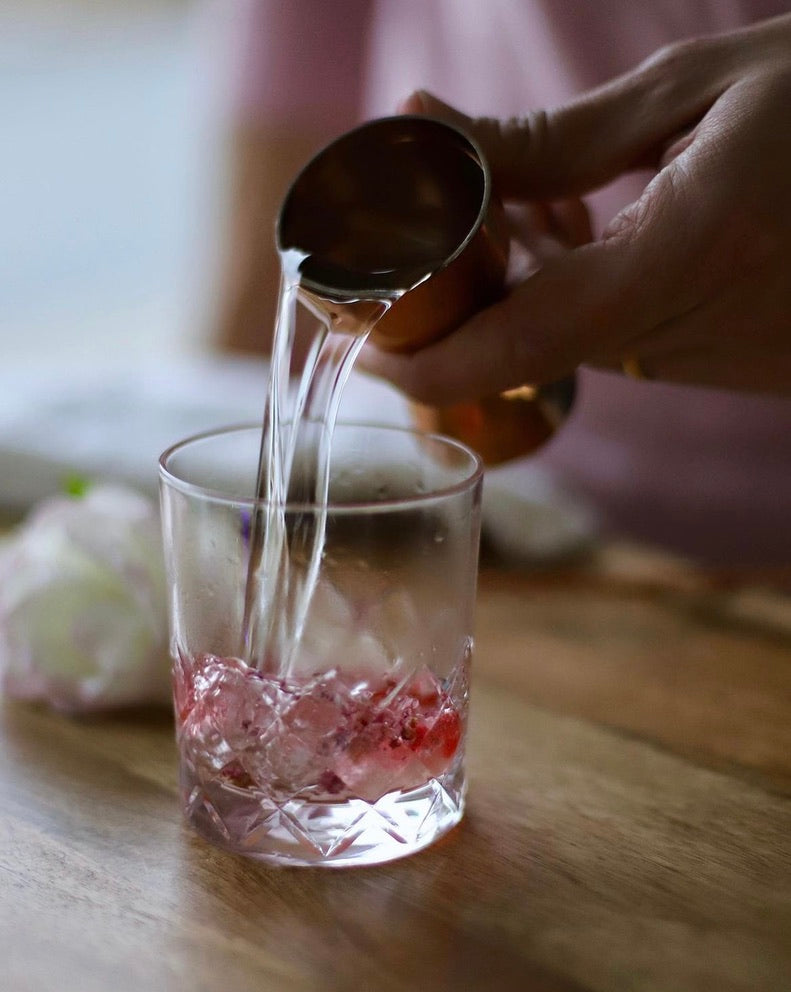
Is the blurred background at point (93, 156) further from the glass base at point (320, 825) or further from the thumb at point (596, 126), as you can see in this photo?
the glass base at point (320, 825)

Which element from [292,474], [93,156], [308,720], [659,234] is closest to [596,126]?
[659,234]

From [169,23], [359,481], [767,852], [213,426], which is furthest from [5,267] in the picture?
[767,852]

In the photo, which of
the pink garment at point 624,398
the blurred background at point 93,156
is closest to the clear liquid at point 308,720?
the pink garment at point 624,398

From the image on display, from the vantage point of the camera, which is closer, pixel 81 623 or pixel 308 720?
pixel 308 720

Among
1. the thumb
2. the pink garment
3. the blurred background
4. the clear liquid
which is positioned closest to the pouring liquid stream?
the clear liquid

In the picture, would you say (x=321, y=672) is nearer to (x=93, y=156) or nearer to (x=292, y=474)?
(x=292, y=474)

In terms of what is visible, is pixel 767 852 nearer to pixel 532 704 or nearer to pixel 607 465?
pixel 532 704
